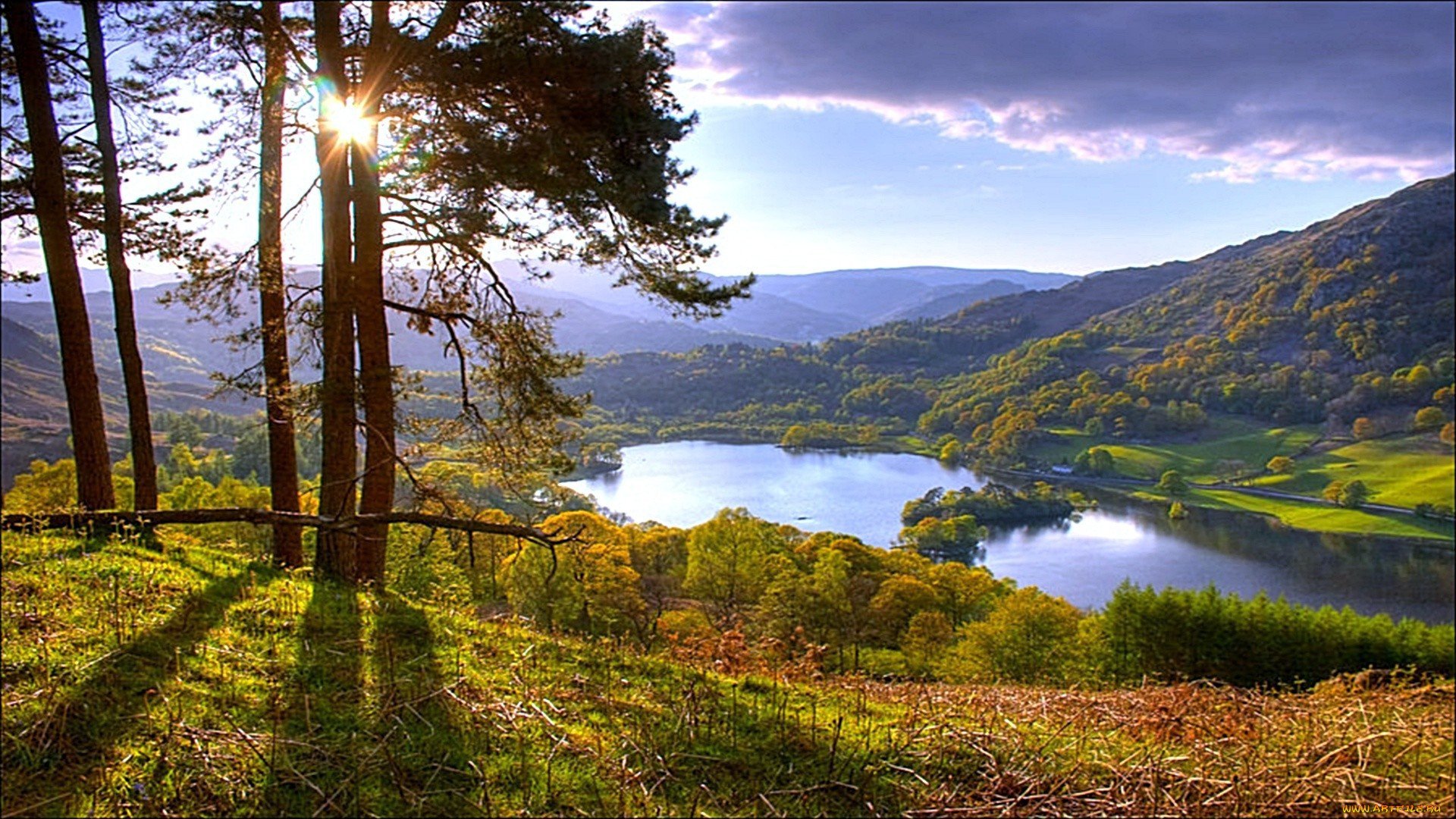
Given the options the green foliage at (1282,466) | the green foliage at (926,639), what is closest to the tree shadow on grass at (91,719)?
the green foliage at (926,639)

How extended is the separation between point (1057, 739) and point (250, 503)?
20782mm

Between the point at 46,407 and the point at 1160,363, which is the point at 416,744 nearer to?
the point at 46,407

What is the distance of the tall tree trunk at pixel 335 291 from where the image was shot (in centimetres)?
670

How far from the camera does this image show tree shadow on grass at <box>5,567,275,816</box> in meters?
2.46

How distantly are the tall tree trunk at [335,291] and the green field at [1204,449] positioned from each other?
87.6 metres

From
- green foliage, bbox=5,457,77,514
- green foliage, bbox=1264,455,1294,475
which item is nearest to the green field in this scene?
green foliage, bbox=1264,455,1294,475

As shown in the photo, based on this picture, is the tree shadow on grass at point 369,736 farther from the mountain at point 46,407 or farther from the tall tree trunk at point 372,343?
the mountain at point 46,407

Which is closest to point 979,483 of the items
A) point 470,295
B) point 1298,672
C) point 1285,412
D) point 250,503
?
point 1285,412


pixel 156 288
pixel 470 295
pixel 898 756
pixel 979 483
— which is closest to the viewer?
pixel 898 756

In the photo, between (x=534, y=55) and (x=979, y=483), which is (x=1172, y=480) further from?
(x=534, y=55)

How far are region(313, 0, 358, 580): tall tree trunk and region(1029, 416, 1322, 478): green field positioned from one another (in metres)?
87.6

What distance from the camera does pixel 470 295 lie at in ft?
26.4

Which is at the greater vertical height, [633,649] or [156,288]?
[156,288]

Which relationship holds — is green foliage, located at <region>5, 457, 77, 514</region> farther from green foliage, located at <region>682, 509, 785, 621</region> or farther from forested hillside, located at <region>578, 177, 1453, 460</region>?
forested hillside, located at <region>578, 177, 1453, 460</region>
